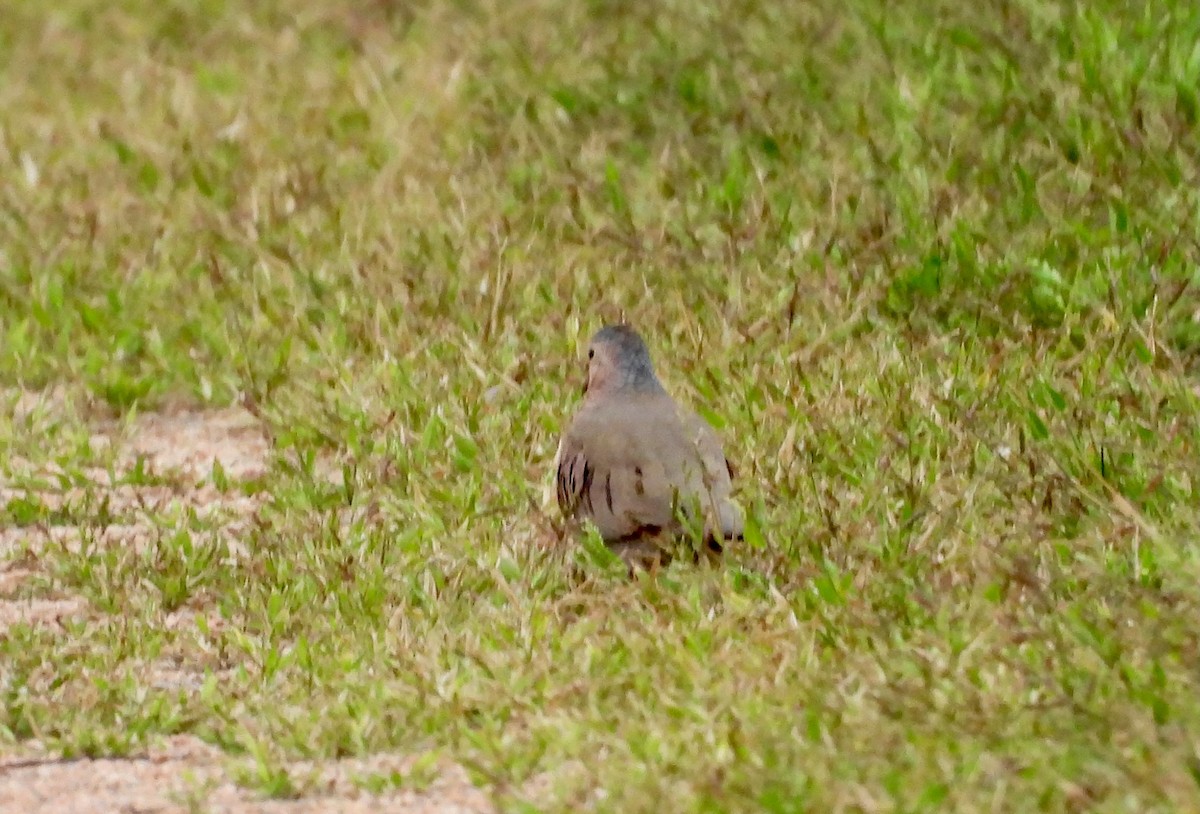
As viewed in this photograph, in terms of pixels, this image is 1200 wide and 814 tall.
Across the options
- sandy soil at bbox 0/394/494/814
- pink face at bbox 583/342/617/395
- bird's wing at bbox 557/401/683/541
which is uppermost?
pink face at bbox 583/342/617/395

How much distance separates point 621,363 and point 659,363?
0.87 m

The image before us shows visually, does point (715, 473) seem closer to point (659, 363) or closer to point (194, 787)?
point (659, 363)

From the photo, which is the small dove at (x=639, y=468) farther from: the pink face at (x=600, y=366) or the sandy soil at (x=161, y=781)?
the sandy soil at (x=161, y=781)

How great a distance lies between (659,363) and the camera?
6.33 meters

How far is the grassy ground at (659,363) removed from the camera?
13.8 feet

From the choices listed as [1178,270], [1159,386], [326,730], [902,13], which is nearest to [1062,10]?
[902,13]

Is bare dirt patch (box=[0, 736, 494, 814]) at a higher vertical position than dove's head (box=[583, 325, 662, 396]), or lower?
lower

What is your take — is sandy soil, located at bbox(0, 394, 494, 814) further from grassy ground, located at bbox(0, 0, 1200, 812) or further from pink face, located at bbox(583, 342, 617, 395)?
pink face, located at bbox(583, 342, 617, 395)

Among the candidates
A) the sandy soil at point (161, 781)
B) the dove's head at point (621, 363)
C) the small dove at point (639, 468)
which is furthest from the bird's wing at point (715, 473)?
the sandy soil at point (161, 781)

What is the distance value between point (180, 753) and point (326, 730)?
307 millimetres

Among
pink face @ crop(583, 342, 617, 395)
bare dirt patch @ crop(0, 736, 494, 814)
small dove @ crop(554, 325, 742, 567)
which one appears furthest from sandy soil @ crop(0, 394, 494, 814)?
pink face @ crop(583, 342, 617, 395)

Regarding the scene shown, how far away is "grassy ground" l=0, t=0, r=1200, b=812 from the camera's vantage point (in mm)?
4211

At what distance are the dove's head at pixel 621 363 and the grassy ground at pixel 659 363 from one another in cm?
31

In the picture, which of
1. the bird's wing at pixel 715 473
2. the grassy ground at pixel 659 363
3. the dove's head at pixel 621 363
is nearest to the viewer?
the grassy ground at pixel 659 363
